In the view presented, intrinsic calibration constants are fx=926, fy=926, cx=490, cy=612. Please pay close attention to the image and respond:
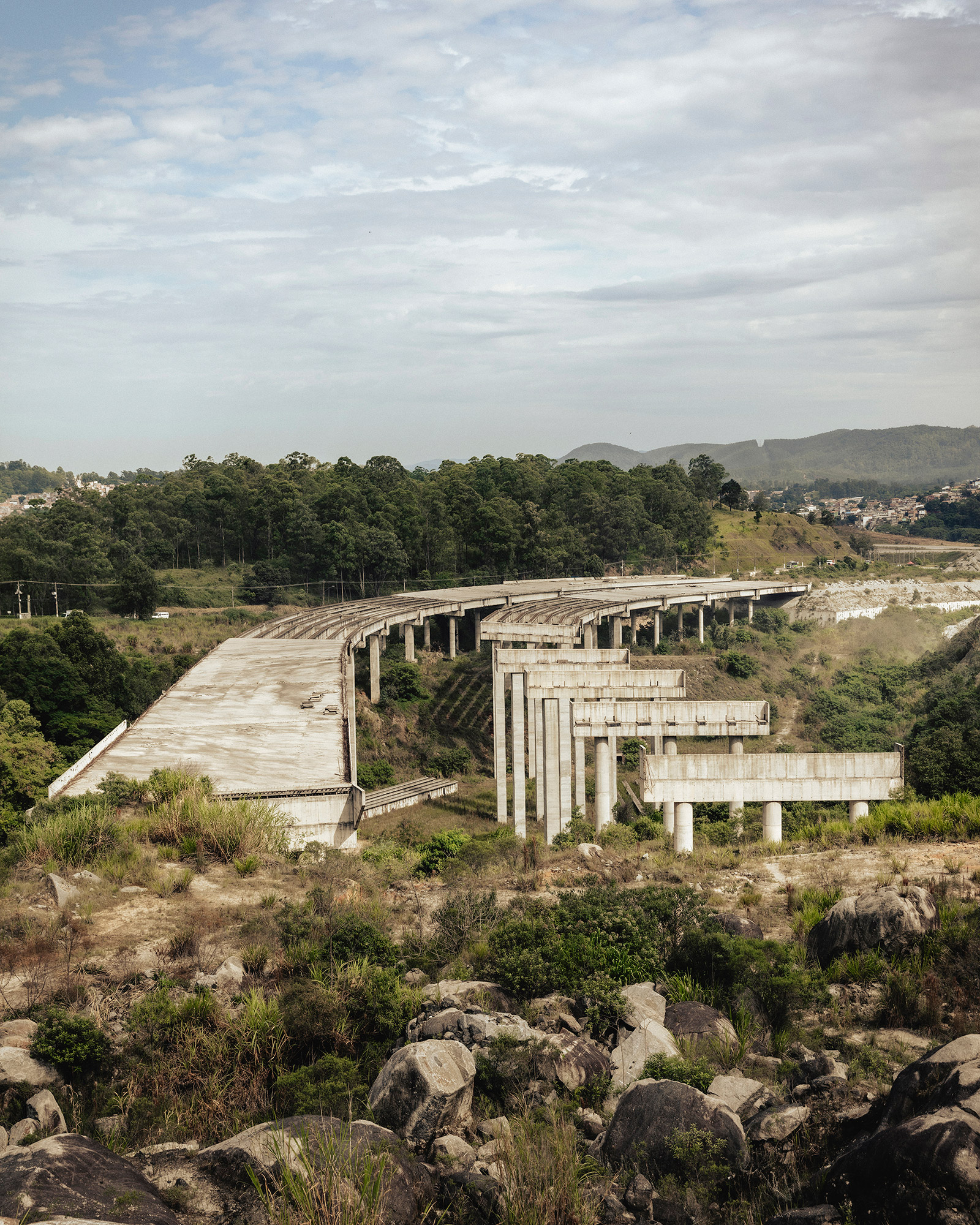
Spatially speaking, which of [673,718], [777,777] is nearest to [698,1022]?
[777,777]

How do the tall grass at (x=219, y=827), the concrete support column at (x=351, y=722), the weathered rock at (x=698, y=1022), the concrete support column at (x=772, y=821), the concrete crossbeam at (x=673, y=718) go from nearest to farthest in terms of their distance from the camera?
the weathered rock at (x=698, y=1022)
the tall grass at (x=219, y=827)
the concrete support column at (x=772, y=821)
the concrete support column at (x=351, y=722)
the concrete crossbeam at (x=673, y=718)

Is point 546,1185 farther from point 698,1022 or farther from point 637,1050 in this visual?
point 698,1022

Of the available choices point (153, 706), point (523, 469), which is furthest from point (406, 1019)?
point (523, 469)

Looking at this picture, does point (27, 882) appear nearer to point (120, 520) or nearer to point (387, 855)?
point (387, 855)

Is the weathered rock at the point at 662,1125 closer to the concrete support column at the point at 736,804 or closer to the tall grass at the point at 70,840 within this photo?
the tall grass at the point at 70,840

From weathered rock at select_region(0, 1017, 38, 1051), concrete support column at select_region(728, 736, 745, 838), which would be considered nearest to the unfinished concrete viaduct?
concrete support column at select_region(728, 736, 745, 838)

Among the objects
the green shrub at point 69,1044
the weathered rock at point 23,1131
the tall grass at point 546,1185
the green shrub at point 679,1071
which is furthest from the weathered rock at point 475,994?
the weathered rock at point 23,1131
